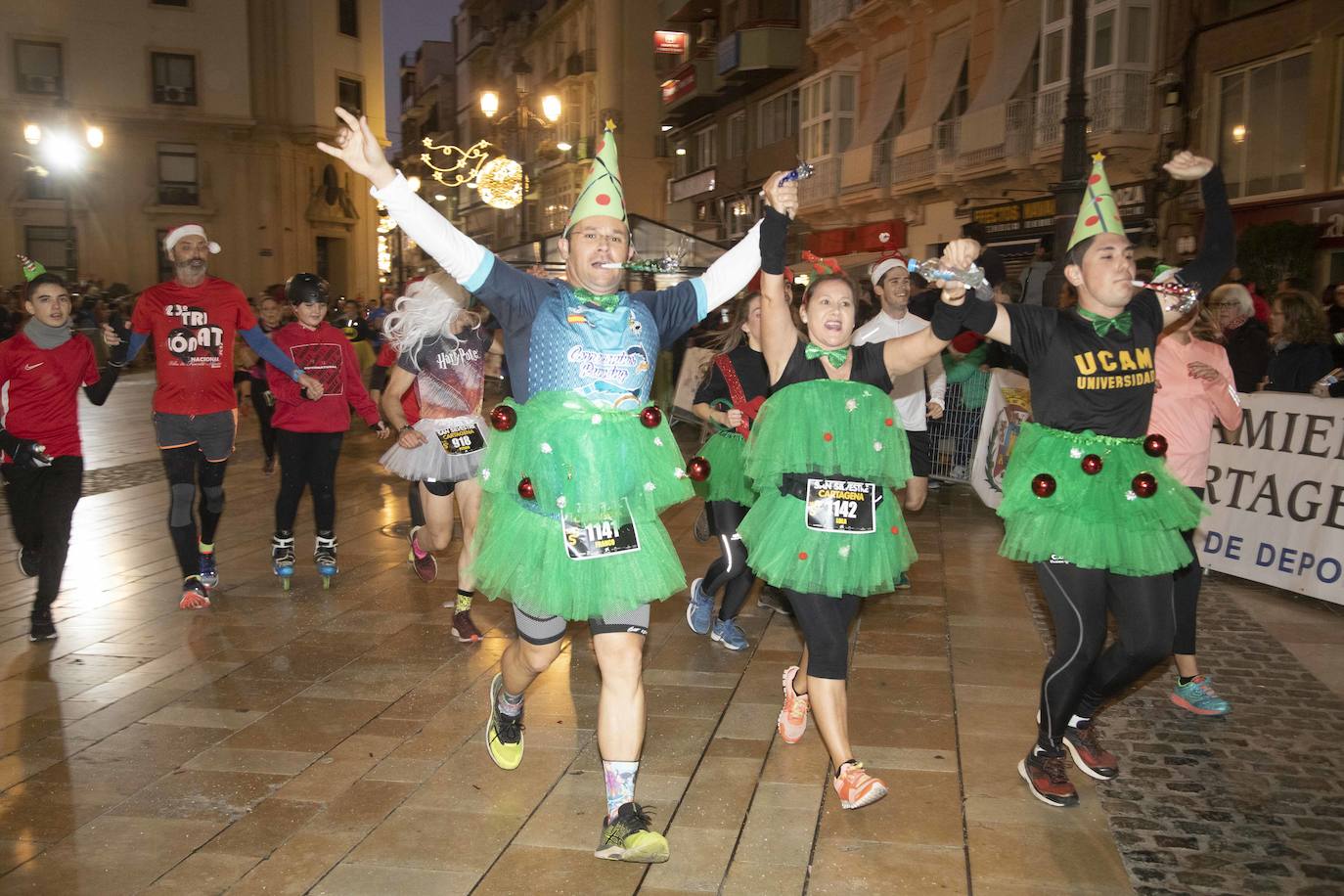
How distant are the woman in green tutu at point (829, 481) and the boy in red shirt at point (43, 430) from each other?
4511mm

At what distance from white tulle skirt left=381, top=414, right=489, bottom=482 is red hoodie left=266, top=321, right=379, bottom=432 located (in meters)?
1.05

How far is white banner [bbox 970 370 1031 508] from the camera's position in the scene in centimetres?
1062

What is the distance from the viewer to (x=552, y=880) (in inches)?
151

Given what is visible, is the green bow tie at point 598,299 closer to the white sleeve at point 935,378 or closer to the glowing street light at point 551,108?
the white sleeve at point 935,378

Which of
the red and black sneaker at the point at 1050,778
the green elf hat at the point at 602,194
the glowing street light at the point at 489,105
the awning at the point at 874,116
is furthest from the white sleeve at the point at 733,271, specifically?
the awning at the point at 874,116

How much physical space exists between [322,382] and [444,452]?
1.64 metres

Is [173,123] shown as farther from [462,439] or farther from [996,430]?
[462,439]

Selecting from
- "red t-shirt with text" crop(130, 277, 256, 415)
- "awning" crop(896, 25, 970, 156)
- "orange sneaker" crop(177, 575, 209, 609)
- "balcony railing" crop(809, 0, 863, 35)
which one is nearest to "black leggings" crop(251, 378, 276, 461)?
"red t-shirt with text" crop(130, 277, 256, 415)

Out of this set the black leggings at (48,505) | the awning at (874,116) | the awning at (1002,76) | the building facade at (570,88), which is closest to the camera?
the black leggings at (48,505)

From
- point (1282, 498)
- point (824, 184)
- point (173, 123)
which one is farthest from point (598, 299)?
point (173, 123)

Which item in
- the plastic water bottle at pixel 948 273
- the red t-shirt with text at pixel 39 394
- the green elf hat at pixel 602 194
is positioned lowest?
the red t-shirt with text at pixel 39 394

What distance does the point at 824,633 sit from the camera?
4473 mm

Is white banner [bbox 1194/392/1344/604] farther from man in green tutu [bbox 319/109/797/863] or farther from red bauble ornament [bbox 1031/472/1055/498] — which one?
man in green tutu [bbox 319/109/797/863]

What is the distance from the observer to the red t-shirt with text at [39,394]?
673 centimetres
